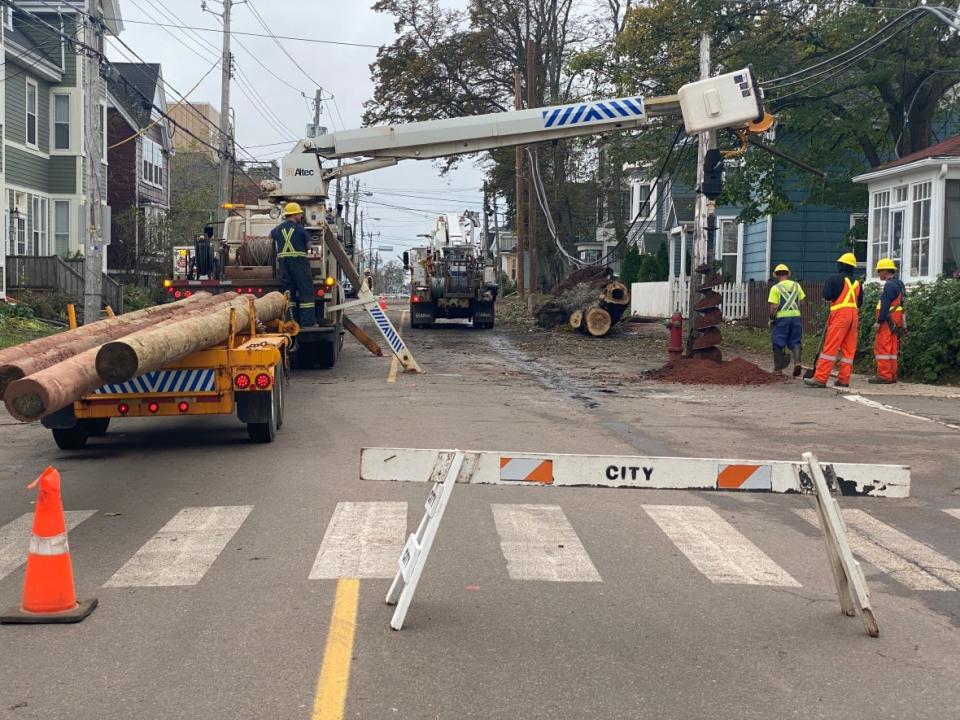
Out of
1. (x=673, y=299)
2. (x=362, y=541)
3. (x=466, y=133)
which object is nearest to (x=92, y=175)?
(x=466, y=133)

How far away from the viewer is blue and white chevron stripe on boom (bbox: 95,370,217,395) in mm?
10891

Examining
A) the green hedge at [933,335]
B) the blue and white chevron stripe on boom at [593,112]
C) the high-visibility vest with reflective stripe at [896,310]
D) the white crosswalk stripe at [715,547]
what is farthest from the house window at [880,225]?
the white crosswalk stripe at [715,547]

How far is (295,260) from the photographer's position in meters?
17.8

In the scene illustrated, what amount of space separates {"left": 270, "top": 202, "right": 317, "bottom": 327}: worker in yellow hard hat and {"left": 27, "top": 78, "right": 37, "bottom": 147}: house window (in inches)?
668

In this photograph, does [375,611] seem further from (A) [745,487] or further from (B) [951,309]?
(B) [951,309]

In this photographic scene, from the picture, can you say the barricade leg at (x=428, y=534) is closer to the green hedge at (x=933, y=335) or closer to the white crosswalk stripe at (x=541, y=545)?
the white crosswalk stripe at (x=541, y=545)

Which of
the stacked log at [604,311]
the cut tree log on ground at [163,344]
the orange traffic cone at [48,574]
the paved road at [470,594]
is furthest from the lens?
the stacked log at [604,311]

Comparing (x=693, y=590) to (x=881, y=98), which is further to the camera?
(x=881, y=98)

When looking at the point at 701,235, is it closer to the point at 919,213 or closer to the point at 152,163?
the point at 919,213

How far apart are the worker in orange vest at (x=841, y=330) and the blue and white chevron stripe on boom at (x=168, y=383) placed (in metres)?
9.94

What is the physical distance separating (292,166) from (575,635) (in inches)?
577

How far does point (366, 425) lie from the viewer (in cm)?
1327

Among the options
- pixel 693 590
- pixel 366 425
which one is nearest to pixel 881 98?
pixel 366 425

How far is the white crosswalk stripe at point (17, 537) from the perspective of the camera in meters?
7.19
